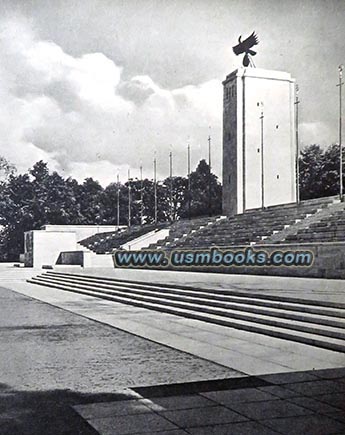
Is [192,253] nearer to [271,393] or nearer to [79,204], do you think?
[271,393]

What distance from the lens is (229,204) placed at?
43438 mm

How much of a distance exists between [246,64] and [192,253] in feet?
79.7

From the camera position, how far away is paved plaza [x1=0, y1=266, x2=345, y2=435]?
4465 millimetres

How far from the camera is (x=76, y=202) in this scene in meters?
66.1

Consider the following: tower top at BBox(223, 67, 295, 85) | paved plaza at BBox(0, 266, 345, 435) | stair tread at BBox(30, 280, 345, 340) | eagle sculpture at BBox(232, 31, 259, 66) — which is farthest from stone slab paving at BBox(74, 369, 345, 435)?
eagle sculpture at BBox(232, 31, 259, 66)

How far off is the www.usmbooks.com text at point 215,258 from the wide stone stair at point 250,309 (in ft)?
15.6

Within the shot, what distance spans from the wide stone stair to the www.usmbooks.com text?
4752 mm

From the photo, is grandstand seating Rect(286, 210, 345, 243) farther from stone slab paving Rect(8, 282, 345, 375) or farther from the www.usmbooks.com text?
stone slab paving Rect(8, 282, 345, 375)

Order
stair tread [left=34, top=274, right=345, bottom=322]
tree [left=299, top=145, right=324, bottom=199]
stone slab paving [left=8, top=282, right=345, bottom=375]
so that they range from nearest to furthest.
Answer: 1. stone slab paving [left=8, top=282, right=345, bottom=375]
2. stair tread [left=34, top=274, right=345, bottom=322]
3. tree [left=299, top=145, right=324, bottom=199]

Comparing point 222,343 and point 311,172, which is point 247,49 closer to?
point 311,172

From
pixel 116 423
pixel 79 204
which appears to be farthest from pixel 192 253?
pixel 79 204

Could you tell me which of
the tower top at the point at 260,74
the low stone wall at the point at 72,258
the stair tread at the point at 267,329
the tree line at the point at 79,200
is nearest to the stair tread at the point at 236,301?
the stair tread at the point at 267,329

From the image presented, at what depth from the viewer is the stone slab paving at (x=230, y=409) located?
4.29m

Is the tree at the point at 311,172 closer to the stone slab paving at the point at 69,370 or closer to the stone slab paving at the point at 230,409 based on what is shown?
the stone slab paving at the point at 69,370
